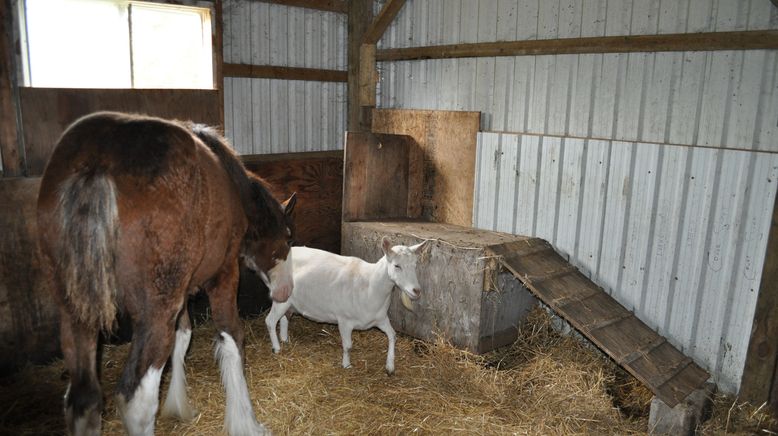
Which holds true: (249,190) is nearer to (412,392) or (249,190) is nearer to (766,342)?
(412,392)

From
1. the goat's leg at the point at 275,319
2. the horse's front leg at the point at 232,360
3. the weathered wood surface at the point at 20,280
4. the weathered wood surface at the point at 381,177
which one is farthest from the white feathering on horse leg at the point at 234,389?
the weathered wood surface at the point at 381,177

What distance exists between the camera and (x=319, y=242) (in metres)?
6.29

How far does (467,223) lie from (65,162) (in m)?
4.02

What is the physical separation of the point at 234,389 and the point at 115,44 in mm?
3045

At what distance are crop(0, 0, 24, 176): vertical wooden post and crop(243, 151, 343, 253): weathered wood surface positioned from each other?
196 centimetres

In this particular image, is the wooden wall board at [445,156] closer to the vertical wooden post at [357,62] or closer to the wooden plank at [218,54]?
the vertical wooden post at [357,62]

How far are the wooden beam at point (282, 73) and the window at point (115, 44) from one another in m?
0.26

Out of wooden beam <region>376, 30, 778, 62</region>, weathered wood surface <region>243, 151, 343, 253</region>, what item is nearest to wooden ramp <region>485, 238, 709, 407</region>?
wooden beam <region>376, 30, 778, 62</region>

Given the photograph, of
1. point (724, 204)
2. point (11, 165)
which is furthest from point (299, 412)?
point (724, 204)

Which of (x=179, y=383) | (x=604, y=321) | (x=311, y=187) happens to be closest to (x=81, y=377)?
(x=179, y=383)

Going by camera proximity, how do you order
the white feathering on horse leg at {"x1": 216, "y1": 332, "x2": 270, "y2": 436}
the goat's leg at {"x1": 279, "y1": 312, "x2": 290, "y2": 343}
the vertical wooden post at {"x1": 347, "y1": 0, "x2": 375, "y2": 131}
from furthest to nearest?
the vertical wooden post at {"x1": 347, "y1": 0, "x2": 375, "y2": 131}, the goat's leg at {"x1": 279, "y1": 312, "x2": 290, "y2": 343}, the white feathering on horse leg at {"x1": 216, "y1": 332, "x2": 270, "y2": 436}

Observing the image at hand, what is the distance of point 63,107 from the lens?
432 cm

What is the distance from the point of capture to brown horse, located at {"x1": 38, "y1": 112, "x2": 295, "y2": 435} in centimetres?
244

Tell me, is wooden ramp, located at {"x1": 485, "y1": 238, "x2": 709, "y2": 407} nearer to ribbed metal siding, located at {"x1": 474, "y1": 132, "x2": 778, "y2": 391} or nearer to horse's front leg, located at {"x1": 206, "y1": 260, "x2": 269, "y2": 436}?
ribbed metal siding, located at {"x1": 474, "y1": 132, "x2": 778, "y2": 391}
